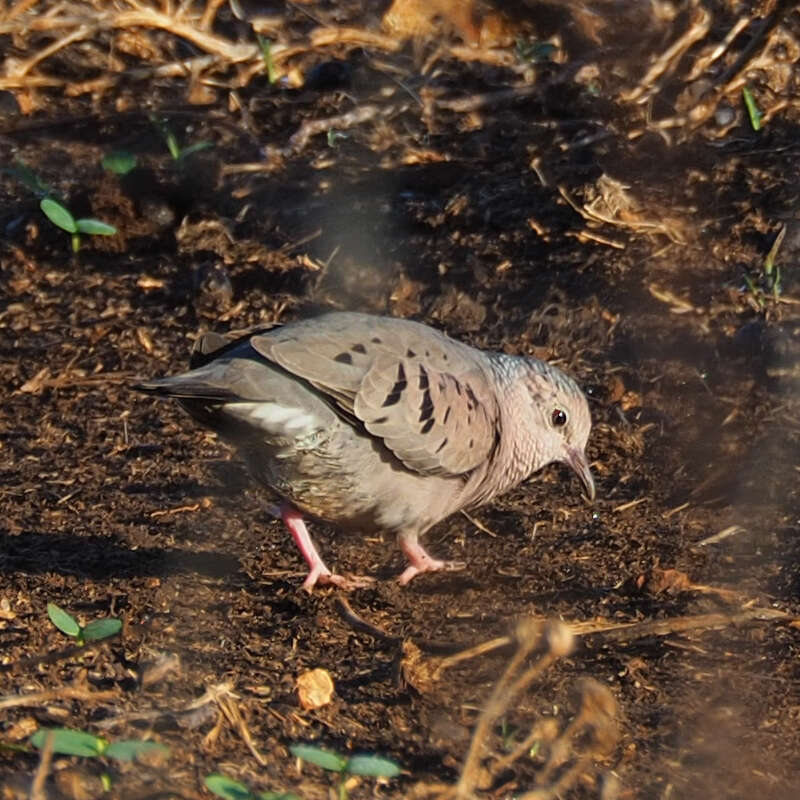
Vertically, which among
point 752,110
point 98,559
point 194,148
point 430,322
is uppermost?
point 752,110

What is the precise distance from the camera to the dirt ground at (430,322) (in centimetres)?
456

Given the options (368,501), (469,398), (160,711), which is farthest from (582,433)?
(160,711)

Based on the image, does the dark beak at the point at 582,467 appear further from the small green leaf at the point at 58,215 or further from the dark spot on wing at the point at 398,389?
the small green leaf at the point at 58,215

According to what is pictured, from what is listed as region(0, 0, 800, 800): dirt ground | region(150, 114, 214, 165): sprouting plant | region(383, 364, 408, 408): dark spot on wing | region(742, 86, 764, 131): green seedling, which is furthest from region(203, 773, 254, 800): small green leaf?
region(742, 86, 764, 131): green seedling

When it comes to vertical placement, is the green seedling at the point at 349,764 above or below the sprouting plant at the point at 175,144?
above

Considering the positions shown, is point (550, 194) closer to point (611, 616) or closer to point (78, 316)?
point (78, 316)

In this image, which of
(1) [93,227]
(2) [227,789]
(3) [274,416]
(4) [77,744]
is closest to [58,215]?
(1) [93,227]

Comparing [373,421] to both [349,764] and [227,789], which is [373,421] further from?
[227,789]

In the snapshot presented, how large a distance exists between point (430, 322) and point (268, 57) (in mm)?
2119

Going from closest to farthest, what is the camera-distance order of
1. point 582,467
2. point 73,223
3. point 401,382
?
point 401,382 < point 582,467 < point 73,223

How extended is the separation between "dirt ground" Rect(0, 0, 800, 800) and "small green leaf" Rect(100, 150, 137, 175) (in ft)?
0.54

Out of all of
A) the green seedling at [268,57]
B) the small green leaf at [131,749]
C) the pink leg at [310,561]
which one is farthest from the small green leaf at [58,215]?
the small green leaf at [131,749]

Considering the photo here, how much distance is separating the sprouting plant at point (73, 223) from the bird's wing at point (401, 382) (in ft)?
6.75

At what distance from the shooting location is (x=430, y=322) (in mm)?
6875
